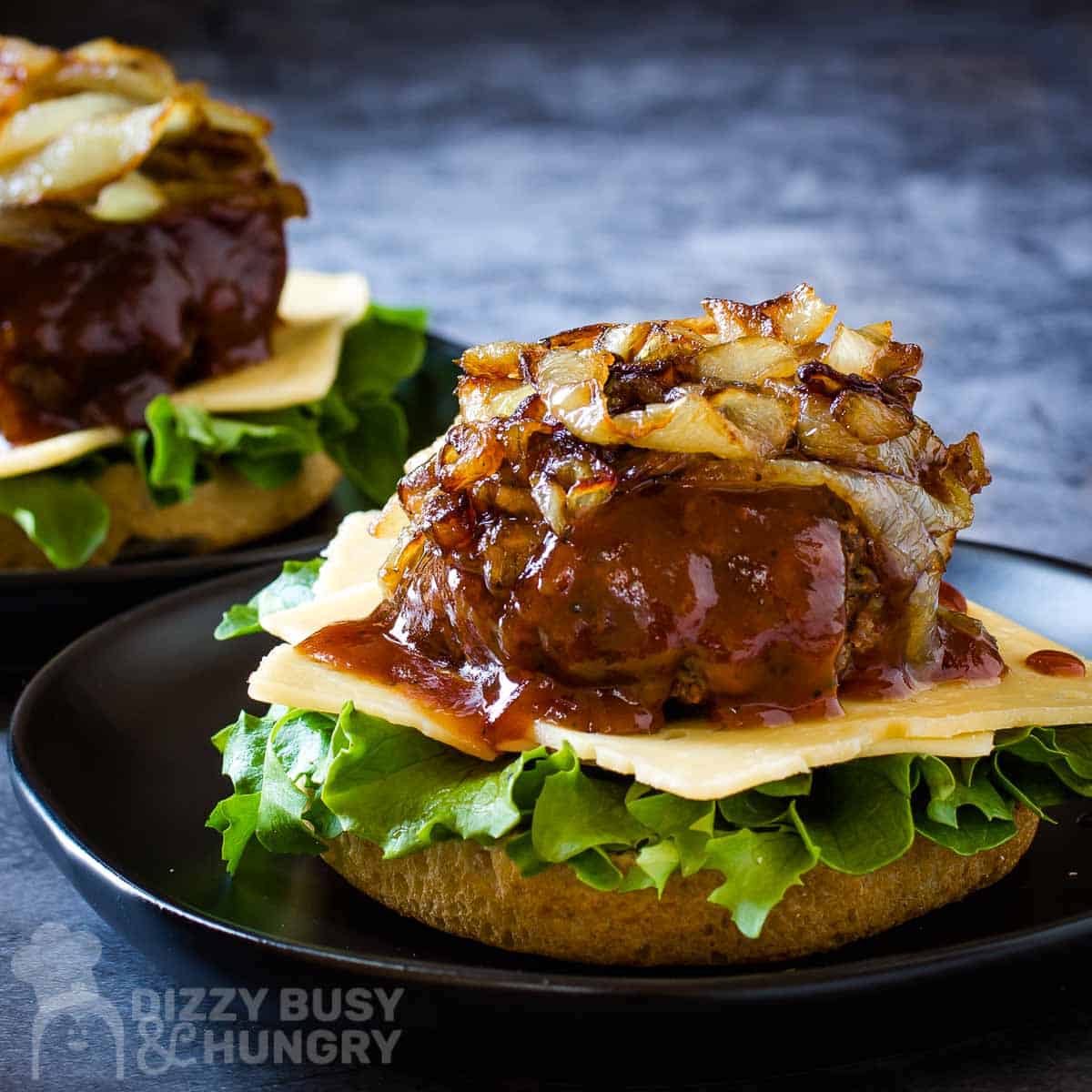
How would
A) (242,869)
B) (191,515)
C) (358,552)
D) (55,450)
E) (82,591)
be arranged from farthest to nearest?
(191,515)
(55,450)
(82,591)
(358,552)
(242,869)

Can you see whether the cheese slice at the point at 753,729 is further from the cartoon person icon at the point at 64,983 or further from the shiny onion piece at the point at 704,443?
the cartoon person icon at the point at 64,983

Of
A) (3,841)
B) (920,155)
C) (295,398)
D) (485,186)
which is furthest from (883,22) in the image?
(3,841)

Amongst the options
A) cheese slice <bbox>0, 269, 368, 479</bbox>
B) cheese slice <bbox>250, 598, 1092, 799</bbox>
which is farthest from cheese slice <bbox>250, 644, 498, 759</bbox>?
cheese slice <bbox>0, 269, 368, 479</bbox>

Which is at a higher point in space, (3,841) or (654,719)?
(654,719)

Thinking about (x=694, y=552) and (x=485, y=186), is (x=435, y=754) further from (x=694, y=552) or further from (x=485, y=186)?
(x=485, y=186)

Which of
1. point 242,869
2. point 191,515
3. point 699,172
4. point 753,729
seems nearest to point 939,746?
point 753,729

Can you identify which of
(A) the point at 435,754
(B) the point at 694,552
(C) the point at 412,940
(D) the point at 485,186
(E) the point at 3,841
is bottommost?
(D) the point at 485,186

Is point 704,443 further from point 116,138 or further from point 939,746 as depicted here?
point 116,138
